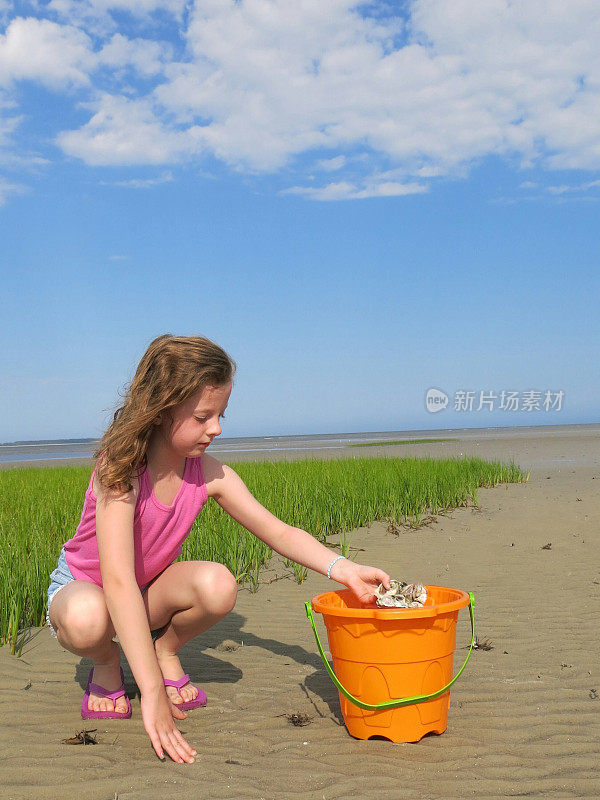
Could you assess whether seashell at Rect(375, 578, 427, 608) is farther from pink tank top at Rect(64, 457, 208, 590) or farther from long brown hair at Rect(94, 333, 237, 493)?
long brown hair at Rect(94, 333, 237, 493)

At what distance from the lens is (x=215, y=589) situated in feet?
8.09

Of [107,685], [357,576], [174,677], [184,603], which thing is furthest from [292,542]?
[107,685]

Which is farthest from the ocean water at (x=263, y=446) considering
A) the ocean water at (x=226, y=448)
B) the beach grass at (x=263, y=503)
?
the beach grass at (x=263, y=503)

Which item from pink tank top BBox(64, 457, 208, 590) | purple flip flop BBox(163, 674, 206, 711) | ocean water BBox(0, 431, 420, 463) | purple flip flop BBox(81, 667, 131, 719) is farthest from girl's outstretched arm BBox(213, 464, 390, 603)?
ocean water BBox(0, 431, 420, 463)

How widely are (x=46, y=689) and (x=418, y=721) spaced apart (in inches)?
59.5

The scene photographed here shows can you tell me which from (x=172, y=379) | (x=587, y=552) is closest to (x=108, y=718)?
(x=172, y=379)

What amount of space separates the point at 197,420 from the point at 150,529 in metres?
0.46

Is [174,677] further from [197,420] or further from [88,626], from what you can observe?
[197,420]

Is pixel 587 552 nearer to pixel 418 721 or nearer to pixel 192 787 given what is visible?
pixel 418 721

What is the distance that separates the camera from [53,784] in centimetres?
199

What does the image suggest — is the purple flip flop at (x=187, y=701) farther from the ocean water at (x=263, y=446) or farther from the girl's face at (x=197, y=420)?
the ocean water at (x=263, y=446)

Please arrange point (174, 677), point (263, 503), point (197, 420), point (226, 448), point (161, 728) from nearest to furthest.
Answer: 1. point (161, 728)
2. point (197, 420)
3. point (174, 677)
4. point (263, 503)
5. point (226, 448)

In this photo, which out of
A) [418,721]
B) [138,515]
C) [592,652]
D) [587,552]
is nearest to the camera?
[418,721]

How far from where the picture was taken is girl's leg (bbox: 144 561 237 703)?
248 cm
